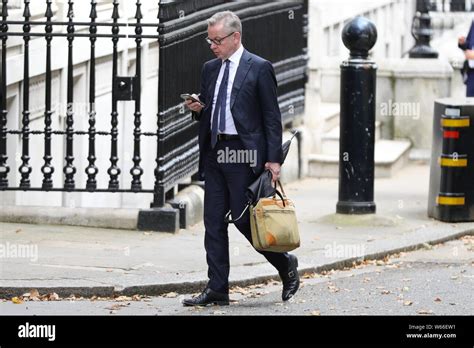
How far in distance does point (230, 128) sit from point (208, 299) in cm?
115

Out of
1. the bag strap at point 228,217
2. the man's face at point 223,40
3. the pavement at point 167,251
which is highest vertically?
the man's face at point 223,40

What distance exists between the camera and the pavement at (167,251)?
10.8m

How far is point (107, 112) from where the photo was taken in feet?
51.6

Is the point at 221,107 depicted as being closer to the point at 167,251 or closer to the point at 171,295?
the point at 171,295

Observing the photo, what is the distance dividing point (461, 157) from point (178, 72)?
2698 millimetres

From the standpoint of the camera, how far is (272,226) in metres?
10.0

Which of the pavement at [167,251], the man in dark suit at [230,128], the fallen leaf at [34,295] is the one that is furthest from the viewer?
the pavement at [167,251]

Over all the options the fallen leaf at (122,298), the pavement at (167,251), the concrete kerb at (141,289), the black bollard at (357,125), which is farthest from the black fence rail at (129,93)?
the fallen leaf at (122,298)

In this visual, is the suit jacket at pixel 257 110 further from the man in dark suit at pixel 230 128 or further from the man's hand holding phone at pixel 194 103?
the man's hand holding phone at pixel 194 103

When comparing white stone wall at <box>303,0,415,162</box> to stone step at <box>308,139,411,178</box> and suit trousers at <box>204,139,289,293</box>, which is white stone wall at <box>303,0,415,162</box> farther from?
suit trousers at <box>204,139,289,293</box>

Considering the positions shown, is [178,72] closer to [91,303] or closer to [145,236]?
[145,236]

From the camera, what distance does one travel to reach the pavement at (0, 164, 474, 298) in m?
10.8

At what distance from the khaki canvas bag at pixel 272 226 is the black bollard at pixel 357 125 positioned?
411cm

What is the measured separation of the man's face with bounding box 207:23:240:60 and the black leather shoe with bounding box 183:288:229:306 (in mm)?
1563
